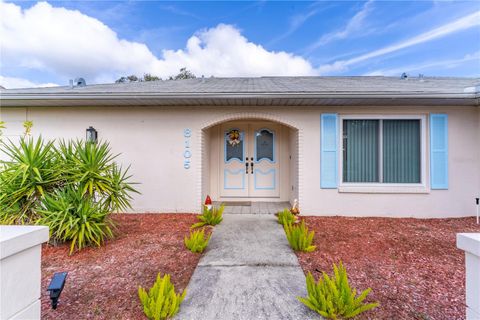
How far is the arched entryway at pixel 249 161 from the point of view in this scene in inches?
271

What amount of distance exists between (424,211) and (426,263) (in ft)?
9.57

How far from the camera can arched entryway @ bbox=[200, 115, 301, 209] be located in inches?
271

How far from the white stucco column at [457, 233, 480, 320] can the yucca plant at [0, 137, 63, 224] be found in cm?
507

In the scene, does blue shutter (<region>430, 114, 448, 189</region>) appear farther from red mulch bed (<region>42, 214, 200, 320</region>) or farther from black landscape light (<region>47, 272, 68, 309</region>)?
black landscape light (<region>47, 272, 68, 309</region>)

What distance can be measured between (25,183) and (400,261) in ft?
20.1

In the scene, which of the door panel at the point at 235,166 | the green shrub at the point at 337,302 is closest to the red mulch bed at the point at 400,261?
the green shrub at the point at 337,302

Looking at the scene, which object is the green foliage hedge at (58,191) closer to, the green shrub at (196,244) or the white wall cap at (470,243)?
the green shrub at (196,244)

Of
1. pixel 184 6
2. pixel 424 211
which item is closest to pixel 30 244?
pixel 424 211

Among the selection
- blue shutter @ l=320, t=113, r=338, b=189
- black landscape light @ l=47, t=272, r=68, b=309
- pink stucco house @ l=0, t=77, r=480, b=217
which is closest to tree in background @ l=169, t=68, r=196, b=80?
pink stucco house @ l=0, t=77, r=480, b=217

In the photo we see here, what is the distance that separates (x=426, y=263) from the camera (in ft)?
10.8

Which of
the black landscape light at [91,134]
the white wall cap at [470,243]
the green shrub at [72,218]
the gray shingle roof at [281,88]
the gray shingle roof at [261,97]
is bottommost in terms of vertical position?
the green shrub at [72,218]

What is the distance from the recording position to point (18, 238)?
1238 millimetres

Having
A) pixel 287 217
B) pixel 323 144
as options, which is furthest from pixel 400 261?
pixel 323 144

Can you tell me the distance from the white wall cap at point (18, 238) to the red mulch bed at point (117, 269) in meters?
1.39
